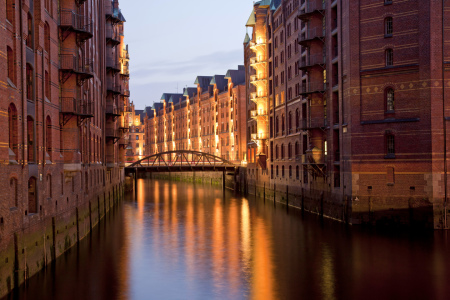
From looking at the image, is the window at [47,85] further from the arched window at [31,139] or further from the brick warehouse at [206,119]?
the brick warehouse at [206,119]

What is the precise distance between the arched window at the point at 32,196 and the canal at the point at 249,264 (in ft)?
9.12

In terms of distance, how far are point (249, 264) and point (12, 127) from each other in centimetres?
1316

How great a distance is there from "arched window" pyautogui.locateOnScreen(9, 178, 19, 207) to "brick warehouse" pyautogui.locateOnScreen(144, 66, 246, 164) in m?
65.0

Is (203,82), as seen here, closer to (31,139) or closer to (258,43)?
(258,43)

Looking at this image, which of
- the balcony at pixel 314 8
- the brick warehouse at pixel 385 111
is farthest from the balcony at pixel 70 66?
the balcony at pixel 314 8

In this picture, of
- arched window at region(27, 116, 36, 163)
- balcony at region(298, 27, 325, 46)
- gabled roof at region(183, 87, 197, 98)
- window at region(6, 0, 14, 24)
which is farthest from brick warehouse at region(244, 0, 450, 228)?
gabled roof at region(183, 87, 197, 98)

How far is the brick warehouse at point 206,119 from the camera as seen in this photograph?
313ft

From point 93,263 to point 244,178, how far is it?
164ft

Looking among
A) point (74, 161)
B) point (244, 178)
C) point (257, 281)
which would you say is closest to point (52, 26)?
point (74, 161)

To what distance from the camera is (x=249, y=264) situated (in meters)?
27.0

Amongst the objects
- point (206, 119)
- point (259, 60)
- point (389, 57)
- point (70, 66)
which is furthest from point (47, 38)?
point (206, 119)

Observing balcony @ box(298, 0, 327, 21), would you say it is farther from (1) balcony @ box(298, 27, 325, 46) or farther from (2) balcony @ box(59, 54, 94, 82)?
(2) balcony @ box(59, 54, 94, 82)

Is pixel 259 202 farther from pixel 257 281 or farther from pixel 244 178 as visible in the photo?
pixel 257 281

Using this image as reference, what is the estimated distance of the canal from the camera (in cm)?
2158
